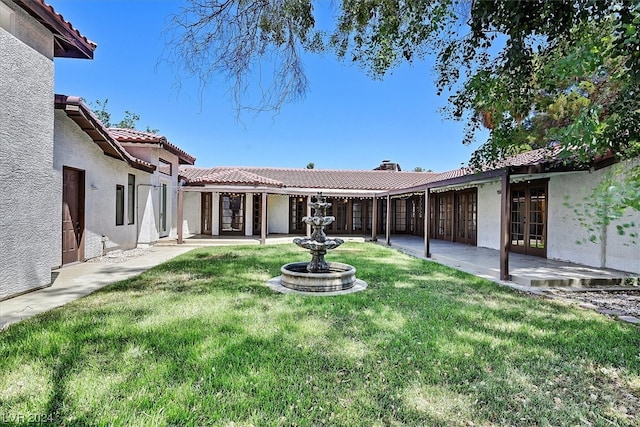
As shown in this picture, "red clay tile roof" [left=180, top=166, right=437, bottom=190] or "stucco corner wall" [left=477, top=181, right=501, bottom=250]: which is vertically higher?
"red clay tile roof" [left=180, top=166, right=437, bottom=190]

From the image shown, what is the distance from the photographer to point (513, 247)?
48.2ft

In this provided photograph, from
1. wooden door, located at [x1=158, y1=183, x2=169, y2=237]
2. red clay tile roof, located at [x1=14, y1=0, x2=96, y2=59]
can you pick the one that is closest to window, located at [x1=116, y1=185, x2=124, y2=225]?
wooden door, located at [x1=158, y1=183, x2=169, y2=237]

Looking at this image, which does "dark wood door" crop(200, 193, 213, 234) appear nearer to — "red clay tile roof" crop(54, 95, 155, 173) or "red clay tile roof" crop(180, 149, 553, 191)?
Result: "red clay tile roof" crop(180, 149, 553, 191)

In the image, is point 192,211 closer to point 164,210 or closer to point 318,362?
point 164,210

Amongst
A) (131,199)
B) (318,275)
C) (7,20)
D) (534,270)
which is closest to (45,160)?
(7,20)

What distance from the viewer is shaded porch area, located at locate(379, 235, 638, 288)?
8977 millimetres

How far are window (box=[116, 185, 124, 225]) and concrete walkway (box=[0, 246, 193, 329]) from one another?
181 cm

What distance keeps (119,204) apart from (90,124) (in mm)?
4496

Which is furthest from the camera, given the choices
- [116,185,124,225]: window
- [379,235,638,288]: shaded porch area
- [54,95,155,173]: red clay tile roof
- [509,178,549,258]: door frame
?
[116,185,124,225]: window

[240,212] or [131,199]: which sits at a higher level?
[131,199]

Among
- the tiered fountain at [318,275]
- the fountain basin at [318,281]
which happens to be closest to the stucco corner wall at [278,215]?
the tiered fountain at [318,275]

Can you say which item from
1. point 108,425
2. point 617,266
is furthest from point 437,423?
point 617,266

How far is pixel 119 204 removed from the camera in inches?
544

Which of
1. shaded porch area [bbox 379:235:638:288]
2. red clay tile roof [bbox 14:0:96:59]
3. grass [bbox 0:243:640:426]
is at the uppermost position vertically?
red clay tile roof [bbox 14:0:96:59]
